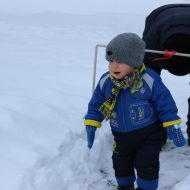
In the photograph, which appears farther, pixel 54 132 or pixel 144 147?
pixel 54 132

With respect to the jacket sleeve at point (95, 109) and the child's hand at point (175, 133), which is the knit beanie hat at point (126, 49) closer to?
the jacket sleeve at point (95, 109)

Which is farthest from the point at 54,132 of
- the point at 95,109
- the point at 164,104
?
the point at 164,104

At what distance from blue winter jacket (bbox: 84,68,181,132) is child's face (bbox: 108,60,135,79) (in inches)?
4.3

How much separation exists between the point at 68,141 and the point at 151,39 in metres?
1.08

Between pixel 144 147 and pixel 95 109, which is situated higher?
pixel 95 109

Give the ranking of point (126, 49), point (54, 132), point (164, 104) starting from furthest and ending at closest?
point (54, 132) → point (164, 104) → point (126, 49)

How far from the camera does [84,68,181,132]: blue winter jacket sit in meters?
2.62

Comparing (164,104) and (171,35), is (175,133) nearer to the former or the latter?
(164,104)

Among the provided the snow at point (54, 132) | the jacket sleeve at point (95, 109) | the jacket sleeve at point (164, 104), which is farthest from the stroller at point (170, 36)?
the snow at point (54, 132)

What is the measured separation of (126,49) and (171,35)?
2.18ft

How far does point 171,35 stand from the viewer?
9.91ft

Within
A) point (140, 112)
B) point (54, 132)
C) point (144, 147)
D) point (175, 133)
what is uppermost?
point (140, 112)

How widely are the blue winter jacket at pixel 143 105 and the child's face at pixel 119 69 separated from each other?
108 mm

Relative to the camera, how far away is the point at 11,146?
3127 millimetres
